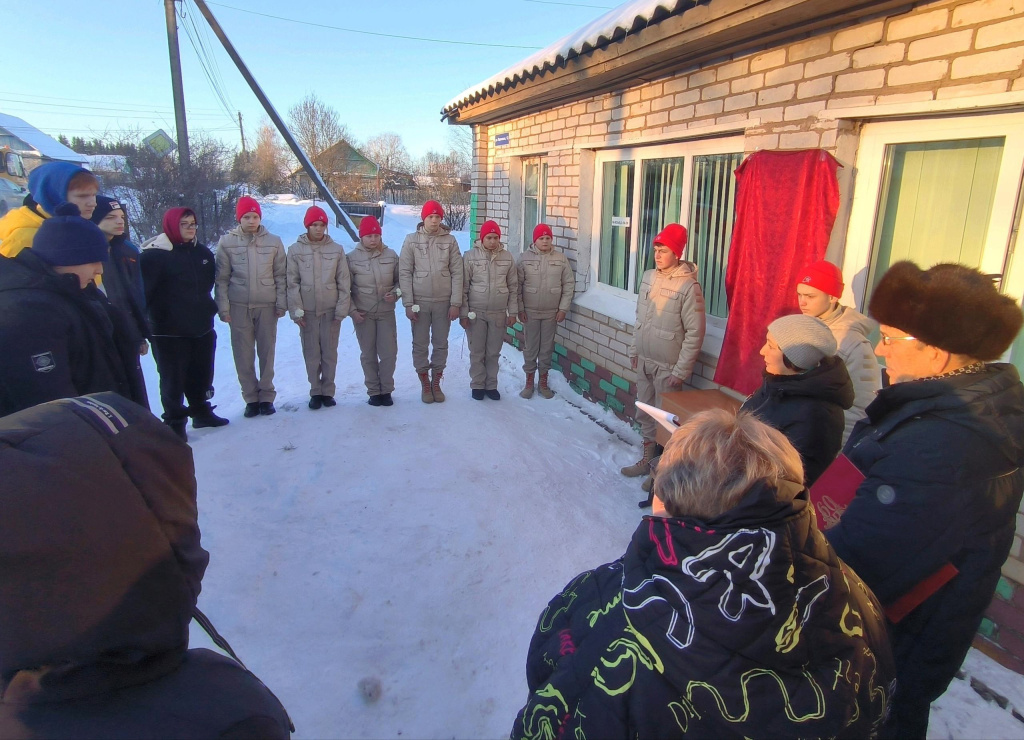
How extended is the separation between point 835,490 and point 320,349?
4.54 metres

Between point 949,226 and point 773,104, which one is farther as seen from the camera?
point 773,104

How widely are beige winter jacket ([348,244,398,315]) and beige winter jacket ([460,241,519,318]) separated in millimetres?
754

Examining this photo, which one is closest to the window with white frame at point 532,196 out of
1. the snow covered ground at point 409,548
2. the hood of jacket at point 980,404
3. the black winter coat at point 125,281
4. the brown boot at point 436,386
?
the brown boot at point 436,386

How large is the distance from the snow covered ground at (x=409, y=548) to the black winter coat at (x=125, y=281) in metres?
1.08

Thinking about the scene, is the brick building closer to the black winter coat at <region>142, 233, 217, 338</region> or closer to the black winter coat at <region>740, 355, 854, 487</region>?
the black winter coat at <region>740, 355, 854, 487</region>

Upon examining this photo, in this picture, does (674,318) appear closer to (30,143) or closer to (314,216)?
(314,216)

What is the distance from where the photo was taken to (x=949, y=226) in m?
2.85

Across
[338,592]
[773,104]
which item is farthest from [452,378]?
[773,104]

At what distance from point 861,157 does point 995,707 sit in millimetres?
2668

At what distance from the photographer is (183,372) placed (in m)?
4.81

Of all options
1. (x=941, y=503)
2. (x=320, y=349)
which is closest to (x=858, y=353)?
→ (x=941, y=503)

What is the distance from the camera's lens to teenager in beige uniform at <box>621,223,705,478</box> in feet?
13.4

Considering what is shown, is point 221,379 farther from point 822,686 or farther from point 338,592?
point 822,686

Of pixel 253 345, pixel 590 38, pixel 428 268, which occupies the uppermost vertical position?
pixel 590 38
